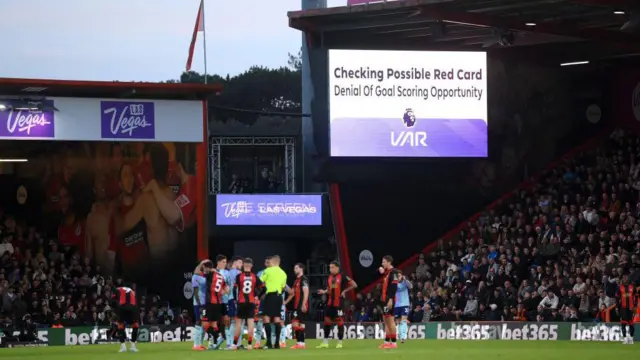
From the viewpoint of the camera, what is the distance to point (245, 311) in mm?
28703

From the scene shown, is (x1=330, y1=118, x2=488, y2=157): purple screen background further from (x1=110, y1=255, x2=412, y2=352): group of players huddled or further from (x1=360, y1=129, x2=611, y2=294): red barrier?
(x1=110, y1=255, x2=412, y2=352): group of players huddled

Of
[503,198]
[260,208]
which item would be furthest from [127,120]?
[503,198]

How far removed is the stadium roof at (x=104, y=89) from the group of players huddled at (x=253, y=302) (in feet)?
36.0

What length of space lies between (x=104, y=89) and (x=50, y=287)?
6748mm

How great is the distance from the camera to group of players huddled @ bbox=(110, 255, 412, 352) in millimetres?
28688

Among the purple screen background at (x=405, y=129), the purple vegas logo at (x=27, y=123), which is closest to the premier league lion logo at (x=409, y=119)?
the purple screen background at (x=405, y=129)

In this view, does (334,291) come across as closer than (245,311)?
No

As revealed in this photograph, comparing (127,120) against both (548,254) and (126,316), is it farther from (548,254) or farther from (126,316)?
(548,254)

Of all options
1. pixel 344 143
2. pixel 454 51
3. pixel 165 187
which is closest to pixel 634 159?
pixel 454 51

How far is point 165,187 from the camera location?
45375 millimetres

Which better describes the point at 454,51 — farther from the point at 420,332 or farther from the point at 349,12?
the point at 420,332

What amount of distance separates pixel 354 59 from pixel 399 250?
7543 millimetres

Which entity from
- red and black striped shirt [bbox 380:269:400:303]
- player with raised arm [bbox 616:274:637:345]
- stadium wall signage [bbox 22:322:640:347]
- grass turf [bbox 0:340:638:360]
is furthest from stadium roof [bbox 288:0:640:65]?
red and black striped shirt [bbox 380:269:400:303]

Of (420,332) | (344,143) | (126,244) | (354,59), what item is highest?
(354,59)
